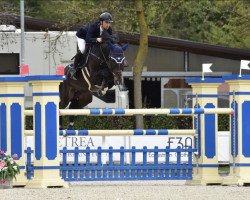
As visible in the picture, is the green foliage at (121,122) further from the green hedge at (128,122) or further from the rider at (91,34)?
the rider at (91,34)

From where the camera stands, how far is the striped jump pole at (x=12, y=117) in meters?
16.0

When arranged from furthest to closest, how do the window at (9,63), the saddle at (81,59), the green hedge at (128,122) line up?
the green hedge at (128,122)
the window at (9,63)
the saddle at (81,59)

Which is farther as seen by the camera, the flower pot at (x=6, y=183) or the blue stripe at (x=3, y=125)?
the blue stripe at (x=3, y=125)

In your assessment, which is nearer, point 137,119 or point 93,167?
point 93,167

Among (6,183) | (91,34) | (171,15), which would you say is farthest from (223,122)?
(171,15)

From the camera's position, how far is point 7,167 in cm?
1552

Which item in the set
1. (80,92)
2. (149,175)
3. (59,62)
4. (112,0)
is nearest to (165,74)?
(112,0)

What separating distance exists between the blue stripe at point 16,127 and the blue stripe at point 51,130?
456mm

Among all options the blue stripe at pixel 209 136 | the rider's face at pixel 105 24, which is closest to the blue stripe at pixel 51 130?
the blue stripe at pixel 209 136

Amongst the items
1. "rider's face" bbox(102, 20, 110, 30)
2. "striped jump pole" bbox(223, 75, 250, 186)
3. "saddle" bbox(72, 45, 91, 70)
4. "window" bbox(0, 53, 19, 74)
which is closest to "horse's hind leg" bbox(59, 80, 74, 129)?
"saddle" bbox(72, 45, 91, 70)

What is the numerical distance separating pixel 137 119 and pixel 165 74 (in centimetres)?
350

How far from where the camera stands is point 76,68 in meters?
21.4

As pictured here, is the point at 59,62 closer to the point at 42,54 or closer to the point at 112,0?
the point at 42,54

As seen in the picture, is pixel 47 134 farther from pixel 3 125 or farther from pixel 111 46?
pixel 111 46
